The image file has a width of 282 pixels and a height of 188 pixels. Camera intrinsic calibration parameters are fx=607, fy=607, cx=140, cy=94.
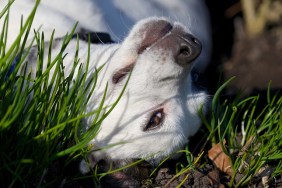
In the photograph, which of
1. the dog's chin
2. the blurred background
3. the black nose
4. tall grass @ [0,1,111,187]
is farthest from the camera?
the blurred background

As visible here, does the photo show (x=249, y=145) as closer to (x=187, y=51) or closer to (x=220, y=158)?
(x=220, y=158)

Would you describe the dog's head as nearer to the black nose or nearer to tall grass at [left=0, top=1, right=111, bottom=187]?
the black nose

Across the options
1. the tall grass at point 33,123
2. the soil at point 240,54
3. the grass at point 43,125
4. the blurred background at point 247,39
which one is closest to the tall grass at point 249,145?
the grass at point 43,125

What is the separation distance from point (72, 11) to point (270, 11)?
6.16 ft

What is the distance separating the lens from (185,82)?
2.76 metres

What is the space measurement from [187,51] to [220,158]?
666 mm

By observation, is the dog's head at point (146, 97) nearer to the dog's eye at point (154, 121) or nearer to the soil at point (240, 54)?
the dog's eye at point (154, 121)

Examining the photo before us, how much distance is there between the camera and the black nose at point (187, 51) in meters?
2.58

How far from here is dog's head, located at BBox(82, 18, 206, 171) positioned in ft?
8.66

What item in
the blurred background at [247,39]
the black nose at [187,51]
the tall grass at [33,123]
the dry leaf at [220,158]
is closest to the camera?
the tall grass at [33,123]

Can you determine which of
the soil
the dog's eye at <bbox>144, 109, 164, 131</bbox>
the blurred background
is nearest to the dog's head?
the dog's eye at <bbox>144, 109, 164, 131</bbox>

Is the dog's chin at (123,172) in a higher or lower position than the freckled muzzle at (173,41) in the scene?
lower

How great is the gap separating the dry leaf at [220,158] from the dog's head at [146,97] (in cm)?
29

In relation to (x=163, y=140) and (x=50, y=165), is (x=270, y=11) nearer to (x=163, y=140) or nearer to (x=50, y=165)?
(x=163, y=140)
